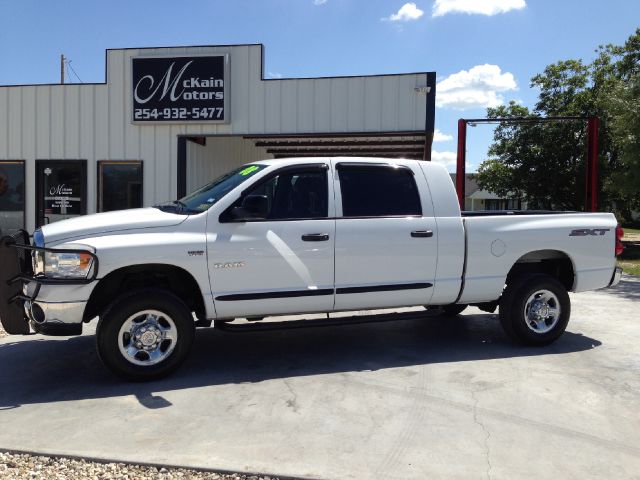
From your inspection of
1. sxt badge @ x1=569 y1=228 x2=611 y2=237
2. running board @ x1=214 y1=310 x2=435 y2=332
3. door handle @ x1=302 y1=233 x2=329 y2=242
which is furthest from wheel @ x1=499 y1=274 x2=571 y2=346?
door handle @ x1=302 y1=233 x2=329 y2=242

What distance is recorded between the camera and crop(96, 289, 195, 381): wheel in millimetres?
4781

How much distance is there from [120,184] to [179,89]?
2.49 meters

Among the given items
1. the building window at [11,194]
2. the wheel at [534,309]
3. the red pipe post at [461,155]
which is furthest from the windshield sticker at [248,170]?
the building window at [11,194]

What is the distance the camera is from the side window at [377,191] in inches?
218

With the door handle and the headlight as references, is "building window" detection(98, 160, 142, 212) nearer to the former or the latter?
the headlight

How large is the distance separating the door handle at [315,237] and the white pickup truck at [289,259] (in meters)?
0.03

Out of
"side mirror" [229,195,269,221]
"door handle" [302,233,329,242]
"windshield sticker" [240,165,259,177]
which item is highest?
"windshield sticker" [240,165,259,177]

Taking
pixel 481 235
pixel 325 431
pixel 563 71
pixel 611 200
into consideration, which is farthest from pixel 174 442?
pixel 563 71

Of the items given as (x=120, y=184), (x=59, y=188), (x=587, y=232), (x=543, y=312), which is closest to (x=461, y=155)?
(x=587, y=232)

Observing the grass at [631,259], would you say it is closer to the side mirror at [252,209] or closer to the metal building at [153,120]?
the metal building at [153,120]

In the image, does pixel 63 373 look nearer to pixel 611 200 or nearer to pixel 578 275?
pixel 578 275

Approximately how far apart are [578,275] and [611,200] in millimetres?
22451

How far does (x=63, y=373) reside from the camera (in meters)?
5.31

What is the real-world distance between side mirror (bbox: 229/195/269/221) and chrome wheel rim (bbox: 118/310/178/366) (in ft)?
3.48
